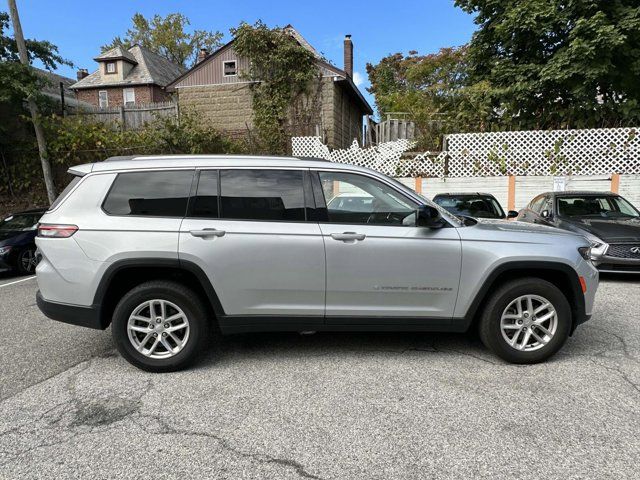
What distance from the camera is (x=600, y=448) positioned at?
2.79 meters

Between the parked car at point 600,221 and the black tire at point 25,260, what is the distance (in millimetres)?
9940

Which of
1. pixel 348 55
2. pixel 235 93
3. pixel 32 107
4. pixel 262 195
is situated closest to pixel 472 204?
pixel 262 195

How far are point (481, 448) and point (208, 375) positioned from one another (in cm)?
224

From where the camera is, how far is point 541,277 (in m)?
4.11

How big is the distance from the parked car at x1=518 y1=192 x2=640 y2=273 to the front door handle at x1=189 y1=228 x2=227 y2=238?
5.99m

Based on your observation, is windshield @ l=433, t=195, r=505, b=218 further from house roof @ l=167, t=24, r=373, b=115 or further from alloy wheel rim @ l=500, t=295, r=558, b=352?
house roof @ l=167, t=24, r=373, b=115

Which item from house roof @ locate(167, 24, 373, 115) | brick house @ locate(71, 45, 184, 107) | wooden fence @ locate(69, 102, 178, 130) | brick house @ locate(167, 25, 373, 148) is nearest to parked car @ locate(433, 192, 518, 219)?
brick house @ locate(167, 25, 373, 148)

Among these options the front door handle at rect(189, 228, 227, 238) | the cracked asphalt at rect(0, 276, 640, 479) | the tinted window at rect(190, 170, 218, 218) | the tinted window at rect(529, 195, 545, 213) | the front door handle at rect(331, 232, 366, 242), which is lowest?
the cracked asphalt at rect(0, 276, 640, 479)

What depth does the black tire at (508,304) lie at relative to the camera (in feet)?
12.9

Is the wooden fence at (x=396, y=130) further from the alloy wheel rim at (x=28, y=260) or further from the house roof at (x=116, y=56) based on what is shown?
the house roof at (x=116, y=56)

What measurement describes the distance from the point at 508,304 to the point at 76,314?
3.72 metres

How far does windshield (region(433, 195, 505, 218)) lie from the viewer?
29.8ft

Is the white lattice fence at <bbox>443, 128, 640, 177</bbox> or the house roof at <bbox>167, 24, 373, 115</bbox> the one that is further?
the house roof at <bbox>167, 24, 373, 115</bbox>

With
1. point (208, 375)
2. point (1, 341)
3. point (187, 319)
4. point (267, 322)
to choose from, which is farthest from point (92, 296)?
point (1, 341)
